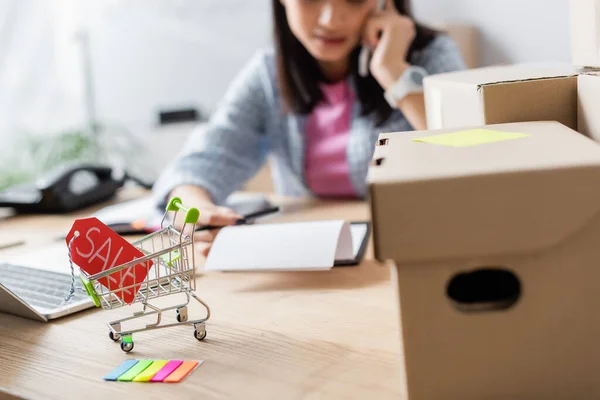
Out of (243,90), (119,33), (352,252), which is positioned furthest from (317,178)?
(119,33)

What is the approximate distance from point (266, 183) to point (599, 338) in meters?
2.00

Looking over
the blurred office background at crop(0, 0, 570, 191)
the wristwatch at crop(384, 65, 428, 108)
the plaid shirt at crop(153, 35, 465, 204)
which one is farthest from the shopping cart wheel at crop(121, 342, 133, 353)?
the blurred office background at crop(0, 0, 570, 191)

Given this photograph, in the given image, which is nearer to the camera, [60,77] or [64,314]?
[64,314]

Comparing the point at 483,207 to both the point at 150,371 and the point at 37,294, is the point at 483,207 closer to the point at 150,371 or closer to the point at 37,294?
the point at 150,371

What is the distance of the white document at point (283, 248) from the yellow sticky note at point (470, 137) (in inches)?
12.1

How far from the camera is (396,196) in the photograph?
534mm

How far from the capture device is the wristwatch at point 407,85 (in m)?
1.55

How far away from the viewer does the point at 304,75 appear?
1759 millimetres

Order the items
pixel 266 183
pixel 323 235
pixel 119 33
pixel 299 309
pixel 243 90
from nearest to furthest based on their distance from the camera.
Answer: pixel 299 309 < pixel 323 235 < pixel 243 90 < pixel 266 183 < pixel 119 33

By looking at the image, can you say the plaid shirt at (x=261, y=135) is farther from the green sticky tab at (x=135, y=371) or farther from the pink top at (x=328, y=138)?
the green sticky tab at (x=135, y=371)

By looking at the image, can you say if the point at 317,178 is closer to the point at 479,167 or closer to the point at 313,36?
the point at 313,36

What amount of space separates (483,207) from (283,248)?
1.68ft

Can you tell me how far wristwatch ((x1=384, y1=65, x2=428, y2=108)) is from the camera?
155cm

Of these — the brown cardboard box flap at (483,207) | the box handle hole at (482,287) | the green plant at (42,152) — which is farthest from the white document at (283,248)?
the green plant at (42,152)
